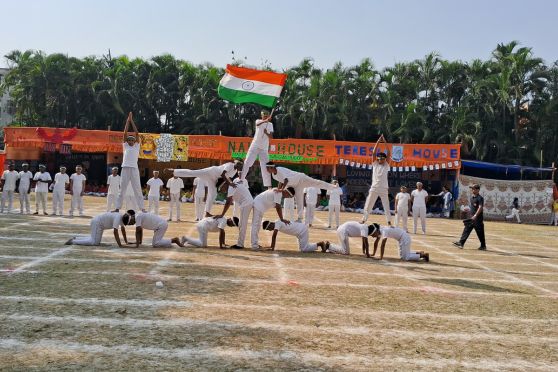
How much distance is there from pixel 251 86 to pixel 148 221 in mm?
4916

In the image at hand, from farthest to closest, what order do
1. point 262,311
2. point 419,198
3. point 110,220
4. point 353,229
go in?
point 419,198 → point 353,229 → point 110,220 → point 262,311

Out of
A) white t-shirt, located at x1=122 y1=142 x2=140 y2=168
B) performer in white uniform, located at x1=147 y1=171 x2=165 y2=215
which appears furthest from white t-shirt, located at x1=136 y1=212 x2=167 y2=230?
performer in white uniform, located at x1=147 y1=171 x2=165 y2=215

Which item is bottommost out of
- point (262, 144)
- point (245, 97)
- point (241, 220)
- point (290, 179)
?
point (241, 220)

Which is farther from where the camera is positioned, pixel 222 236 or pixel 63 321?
pixel 222 236

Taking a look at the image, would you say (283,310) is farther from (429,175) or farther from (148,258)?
(429,175)

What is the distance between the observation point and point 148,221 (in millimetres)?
10625

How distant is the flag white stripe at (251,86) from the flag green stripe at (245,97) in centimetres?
9

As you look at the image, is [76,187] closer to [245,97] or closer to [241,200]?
[245,97]

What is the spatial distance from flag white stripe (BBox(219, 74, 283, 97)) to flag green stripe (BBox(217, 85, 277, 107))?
9 centimetres

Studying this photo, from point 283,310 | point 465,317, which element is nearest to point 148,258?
point 283,310

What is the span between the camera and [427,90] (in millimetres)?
34594

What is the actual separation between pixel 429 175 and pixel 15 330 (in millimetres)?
27245

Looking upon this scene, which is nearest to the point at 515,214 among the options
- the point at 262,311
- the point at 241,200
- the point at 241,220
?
the point at 241,220

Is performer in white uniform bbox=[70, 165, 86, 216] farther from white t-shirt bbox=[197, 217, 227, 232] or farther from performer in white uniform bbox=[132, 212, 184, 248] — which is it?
white t-shirt bbox=[197, 217, 227, 232]
